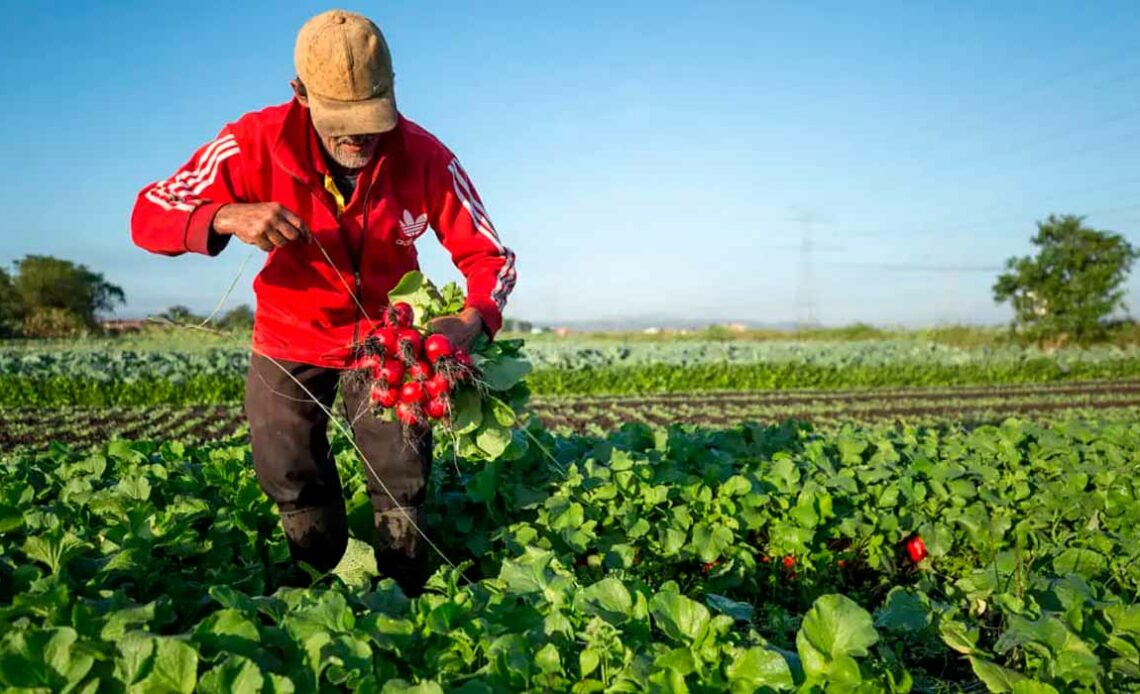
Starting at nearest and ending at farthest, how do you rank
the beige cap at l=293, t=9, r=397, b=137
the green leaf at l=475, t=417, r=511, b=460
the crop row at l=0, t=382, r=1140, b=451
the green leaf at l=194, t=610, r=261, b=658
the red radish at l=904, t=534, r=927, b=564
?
the green leaf at l=194, t=610, r=261, b=658 → the beige cap at l=293, t=9, r=397, b=137 → the green leaf at l=475, t=417, r=511, b=460 → the red radish at l=904, t=534, r=927, b=564 → the crop row at l=0, t=382, r=1140, b=451

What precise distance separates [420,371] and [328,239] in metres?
0.61

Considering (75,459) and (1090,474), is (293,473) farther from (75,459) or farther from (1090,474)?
(1090,474)

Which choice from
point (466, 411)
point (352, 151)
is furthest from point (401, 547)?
point (352, 151)

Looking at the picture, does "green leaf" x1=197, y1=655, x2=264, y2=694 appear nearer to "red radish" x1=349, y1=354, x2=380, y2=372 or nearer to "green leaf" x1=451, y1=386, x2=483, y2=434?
"red radish" x1=349, y1=354, x2=380, y2=372

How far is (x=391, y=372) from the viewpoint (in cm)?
262

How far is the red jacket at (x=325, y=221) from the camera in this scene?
2676 mm

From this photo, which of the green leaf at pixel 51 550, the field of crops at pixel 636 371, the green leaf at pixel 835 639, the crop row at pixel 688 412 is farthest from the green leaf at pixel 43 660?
the field of crops at pixel 636 371

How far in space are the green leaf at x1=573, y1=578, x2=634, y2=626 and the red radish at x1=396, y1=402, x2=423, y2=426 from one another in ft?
2.82

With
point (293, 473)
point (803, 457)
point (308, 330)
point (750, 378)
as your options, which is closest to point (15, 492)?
point (293, 473)

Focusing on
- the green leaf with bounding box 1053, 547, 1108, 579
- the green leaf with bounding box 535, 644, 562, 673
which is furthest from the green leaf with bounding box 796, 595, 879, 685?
the green leaf with bounding box 1053, 547, 1108, 579

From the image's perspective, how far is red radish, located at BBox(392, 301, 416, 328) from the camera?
2.69 metres

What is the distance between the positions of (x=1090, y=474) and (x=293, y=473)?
15.5 feet

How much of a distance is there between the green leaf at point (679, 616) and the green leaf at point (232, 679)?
3.16 feet

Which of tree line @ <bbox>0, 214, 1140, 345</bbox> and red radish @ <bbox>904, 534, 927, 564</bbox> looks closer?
red radish @ <bbox>904, 534, 927, 564</bbox>
